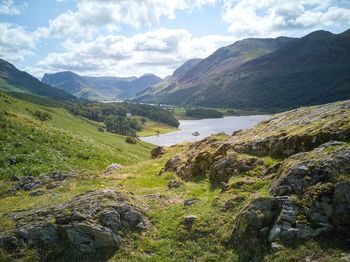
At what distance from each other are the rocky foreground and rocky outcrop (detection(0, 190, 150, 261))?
0.05 m

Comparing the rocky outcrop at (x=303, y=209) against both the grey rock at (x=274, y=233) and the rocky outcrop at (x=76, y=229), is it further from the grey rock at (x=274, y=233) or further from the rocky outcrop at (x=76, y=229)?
the rocky outcrop at (x=76, y=229)

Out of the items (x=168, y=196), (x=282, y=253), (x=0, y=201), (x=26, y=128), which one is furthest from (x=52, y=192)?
(x=26, y=128)

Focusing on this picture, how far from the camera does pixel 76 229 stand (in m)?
18.1

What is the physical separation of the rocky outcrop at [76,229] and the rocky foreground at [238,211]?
0.05 m

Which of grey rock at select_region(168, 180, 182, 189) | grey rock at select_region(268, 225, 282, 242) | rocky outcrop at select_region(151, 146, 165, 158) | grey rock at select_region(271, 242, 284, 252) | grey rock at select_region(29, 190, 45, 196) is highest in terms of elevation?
grey rock at select_region(268, 225, 282, 242)

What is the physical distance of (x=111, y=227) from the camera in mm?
18609

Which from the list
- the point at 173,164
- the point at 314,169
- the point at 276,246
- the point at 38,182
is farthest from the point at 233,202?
the point at 38,182

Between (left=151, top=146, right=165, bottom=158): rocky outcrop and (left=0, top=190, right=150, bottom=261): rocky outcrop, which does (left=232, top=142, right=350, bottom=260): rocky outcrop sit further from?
(left=151, top=146, right=165, bottom=158): rocky outcrop

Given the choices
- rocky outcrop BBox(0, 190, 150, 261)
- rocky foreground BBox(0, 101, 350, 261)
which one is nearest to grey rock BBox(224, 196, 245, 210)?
rocky foreground BBox(0, 101, 350, 261)

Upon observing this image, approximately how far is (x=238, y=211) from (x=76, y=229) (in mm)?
8721

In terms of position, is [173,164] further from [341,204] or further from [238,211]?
[341,204]

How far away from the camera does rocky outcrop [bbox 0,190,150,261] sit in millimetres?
17516

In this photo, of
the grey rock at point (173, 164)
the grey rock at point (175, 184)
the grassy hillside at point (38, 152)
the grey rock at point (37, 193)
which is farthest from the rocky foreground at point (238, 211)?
the grassy hillside at point (38, 152)

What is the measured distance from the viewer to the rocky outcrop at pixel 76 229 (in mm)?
17516
